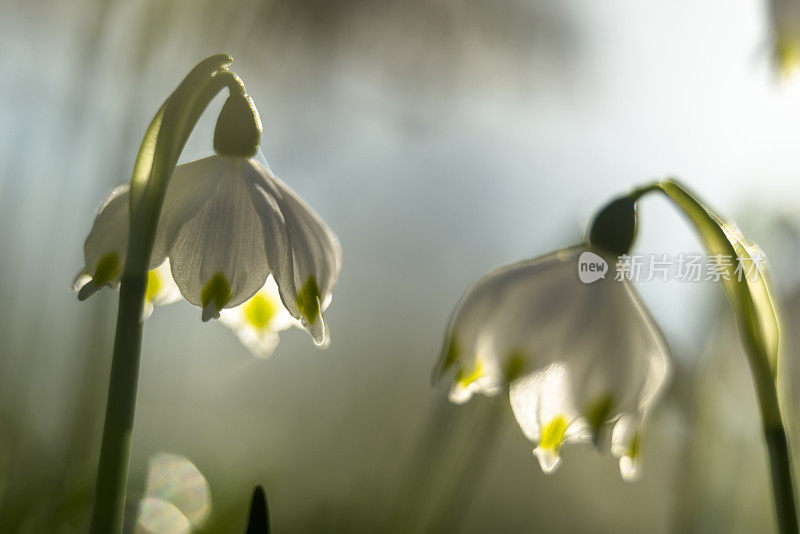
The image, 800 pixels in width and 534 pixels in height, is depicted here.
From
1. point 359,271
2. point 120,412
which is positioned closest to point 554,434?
point 120,412

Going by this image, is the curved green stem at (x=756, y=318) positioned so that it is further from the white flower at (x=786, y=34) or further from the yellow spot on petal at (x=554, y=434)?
the white flower at (x=786, y=34)

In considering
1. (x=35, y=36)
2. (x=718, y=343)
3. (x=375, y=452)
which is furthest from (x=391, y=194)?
(x=718, y=343)

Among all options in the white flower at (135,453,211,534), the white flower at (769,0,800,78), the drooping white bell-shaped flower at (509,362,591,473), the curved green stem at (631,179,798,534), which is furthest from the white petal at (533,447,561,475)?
the white flower at (135,453,211,534)

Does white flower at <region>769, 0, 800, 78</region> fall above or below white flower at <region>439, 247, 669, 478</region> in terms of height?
above

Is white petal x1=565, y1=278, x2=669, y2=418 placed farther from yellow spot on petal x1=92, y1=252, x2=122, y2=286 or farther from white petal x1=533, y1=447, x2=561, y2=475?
yellow spot on petal x1=92, y1=252, x2=122, y2=286

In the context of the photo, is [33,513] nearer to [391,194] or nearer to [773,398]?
[773,398]

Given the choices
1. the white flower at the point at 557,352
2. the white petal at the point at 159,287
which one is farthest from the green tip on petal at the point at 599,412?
the white petal at the point at 159,287
